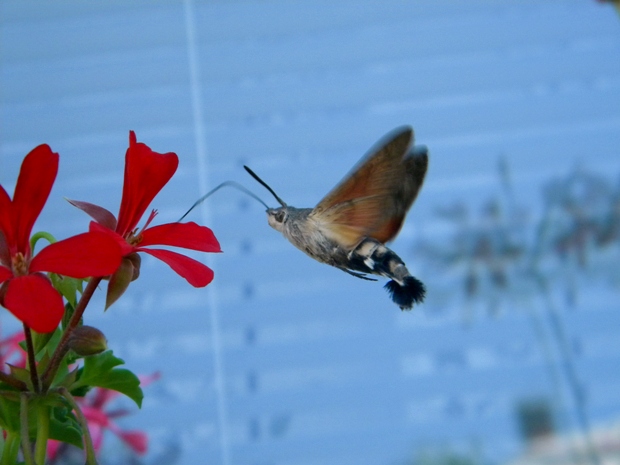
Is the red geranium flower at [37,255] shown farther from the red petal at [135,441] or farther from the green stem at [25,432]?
the red petal at [135,441]

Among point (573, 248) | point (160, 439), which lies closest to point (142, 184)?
point (160, 439)

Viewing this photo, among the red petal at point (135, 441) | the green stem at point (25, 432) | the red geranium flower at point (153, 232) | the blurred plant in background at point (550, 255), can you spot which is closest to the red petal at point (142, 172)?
the red geranium flower at point (153, 232)

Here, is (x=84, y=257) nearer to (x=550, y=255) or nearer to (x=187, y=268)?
(x=187, y=268)

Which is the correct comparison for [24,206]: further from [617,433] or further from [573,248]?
[617,433]

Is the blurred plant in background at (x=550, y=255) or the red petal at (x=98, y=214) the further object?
the blurred plant in background at (x=550, y=255)

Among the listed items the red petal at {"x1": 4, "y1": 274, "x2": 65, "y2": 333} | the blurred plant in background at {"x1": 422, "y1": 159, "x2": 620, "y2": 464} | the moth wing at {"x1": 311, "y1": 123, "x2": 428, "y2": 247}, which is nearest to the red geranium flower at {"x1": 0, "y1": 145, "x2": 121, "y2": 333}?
the red petal at {"x1": 4, "y1": 274, "x2": 65, "y2": 333}

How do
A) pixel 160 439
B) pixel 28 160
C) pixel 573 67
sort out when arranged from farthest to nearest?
pixel 573 67, pixel 160 439, pixel 28 160

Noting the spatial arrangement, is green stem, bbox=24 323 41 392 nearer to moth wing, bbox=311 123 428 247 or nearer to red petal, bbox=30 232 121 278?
red petal, bbox=30 232 121 278

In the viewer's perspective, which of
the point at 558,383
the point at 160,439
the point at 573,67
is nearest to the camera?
the point at 160,439
